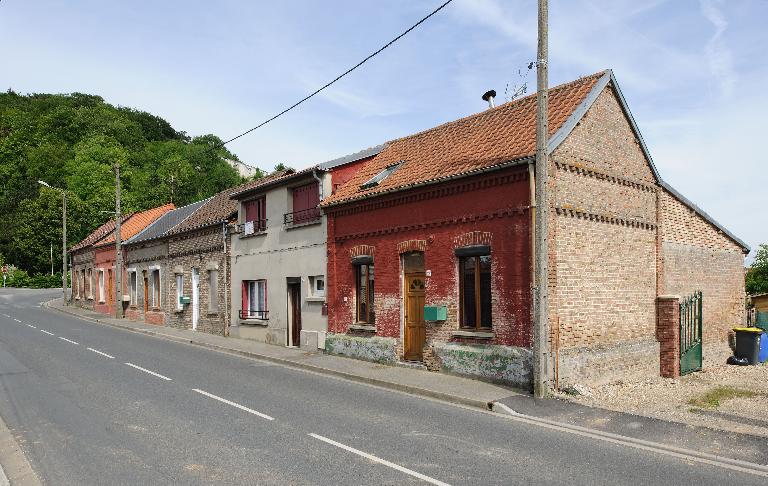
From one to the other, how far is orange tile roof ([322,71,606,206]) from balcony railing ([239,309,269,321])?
6.21 metres

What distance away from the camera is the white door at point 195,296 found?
87.6 ft

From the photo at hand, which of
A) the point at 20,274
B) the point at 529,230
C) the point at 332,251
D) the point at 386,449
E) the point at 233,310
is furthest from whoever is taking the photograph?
the point at 20,274

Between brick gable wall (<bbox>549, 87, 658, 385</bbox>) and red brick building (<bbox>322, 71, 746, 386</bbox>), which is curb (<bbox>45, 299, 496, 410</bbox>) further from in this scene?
brick gable wall (<bbox>549, 87, 658, 385</bbox>)

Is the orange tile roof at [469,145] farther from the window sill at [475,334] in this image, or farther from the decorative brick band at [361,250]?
the window sill at [475,334]

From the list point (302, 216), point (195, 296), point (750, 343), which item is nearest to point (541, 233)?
point (750, 343)

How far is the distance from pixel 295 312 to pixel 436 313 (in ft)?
25.4

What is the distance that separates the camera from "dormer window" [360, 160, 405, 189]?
17.6 m

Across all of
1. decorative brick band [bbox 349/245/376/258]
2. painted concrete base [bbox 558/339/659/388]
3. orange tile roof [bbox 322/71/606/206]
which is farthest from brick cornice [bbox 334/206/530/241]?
painted concrete base [bbox 558/339/659/388]

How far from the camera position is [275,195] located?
70.7 feet

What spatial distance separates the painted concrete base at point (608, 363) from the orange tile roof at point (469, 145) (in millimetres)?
4656

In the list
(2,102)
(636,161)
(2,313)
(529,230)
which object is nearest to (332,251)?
(529,230)

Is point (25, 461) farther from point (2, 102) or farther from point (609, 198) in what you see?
point (2, 102)

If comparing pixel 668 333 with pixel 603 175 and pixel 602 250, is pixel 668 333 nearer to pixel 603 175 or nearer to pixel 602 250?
pixel 602 250

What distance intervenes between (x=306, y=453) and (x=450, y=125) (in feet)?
44.2
